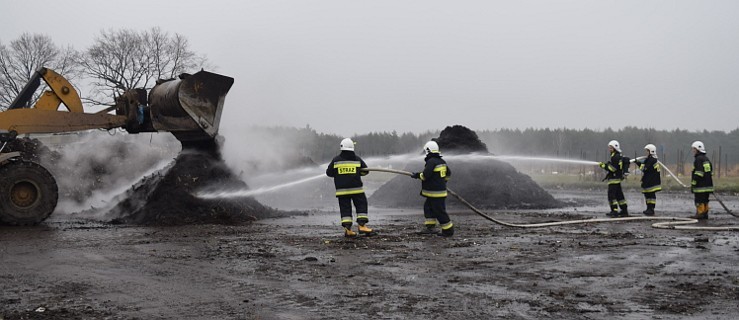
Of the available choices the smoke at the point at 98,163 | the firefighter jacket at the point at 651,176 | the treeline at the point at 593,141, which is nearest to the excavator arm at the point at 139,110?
the smoke at the point at 98,163

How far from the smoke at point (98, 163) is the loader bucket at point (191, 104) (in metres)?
4.10

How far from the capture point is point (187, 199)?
630 inches

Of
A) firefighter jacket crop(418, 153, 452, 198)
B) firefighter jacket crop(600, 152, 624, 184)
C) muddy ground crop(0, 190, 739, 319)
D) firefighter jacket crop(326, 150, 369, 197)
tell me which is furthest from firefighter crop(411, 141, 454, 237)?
firefighter jacket crop(600, 152, 624, 184)

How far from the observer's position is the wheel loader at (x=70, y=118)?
48.4ft

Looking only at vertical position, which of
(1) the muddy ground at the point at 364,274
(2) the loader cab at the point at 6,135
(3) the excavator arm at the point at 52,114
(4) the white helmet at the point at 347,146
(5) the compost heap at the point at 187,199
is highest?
(3) the excavator arm at the point at 52,114

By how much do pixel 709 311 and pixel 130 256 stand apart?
7.68 m

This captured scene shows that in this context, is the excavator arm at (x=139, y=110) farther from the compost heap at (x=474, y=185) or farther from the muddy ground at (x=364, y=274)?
the compost heap at (x=474, y=185)

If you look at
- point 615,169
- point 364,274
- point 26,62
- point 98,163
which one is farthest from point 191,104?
point 26,62

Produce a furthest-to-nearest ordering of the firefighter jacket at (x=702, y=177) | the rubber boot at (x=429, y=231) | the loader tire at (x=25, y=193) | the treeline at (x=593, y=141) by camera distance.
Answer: the treeline at (x=593, y=141), the firefighter jacket at (x=702, y=177), the loader tire at (x=25, y=193), the rubber boot at (x=429, y=231)

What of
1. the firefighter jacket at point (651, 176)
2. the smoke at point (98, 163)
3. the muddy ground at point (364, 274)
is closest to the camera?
the muddy ground at point (364, 274)

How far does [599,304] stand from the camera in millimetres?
6918

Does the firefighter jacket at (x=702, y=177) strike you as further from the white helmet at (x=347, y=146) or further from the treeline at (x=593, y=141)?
the treeline at (x=593, y=141)

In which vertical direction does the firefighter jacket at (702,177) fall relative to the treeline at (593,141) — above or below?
below

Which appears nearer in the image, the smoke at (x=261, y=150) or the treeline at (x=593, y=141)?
the smoke at (x=261, y=150)
